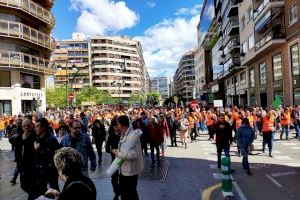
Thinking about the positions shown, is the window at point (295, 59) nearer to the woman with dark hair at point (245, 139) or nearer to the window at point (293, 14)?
the window at point (293, 14)

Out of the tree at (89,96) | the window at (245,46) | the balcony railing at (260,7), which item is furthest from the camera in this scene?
the tree at (89,96)

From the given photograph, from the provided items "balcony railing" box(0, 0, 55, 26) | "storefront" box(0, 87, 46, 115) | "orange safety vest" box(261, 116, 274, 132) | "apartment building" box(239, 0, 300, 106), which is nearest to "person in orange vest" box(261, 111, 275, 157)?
"orange safety vest" box(261, 116, 274, 132)

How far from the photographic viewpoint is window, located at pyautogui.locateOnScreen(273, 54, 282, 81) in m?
36.5

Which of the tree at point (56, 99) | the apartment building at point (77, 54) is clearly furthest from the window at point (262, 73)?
the apartment building at point (77, 54)

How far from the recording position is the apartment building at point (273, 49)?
108ft

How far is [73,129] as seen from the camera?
306 inches

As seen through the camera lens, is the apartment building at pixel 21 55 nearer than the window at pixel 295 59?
No

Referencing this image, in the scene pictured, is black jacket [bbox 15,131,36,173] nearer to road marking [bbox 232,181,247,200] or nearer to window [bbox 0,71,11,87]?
road marking [bbox 232,181,247,200]

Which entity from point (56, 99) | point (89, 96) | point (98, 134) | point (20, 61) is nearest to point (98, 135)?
point (98, 134)

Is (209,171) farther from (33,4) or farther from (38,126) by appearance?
(33,4)

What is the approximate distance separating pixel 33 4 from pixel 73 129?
37.5 m

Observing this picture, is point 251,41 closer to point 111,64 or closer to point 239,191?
point 239,191

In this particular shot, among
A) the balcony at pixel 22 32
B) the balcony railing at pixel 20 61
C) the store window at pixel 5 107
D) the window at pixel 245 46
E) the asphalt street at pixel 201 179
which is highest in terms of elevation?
the balcony at pixel 22 32

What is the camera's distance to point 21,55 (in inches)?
1538
